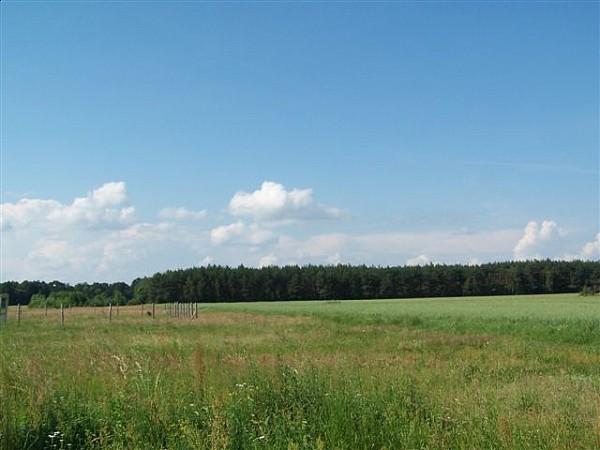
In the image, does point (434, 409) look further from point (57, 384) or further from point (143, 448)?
point (57, 384)

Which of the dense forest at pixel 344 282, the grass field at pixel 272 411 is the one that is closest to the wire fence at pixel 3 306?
the grass field at pixel 272 411

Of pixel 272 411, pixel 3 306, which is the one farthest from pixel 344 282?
pixel 272 411

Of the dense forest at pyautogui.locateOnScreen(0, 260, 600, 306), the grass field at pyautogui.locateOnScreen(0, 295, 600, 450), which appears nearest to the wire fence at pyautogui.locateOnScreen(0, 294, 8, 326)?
the grass field at pyautogui.locateOnScreen(0, 295, 600, 450)

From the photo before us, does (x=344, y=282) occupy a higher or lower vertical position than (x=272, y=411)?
higher

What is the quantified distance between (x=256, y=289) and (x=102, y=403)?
138m

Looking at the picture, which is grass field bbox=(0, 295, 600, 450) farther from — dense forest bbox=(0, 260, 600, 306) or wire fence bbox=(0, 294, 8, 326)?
dense forest bbox=(0, 260, 600, 306)

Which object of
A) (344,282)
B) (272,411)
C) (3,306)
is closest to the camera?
(272,411)

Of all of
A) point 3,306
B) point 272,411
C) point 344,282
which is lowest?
point 272,411

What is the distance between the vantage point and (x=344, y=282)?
5512 inches

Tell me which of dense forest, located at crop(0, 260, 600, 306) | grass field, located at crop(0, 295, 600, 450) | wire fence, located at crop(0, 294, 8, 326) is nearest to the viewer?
grass field, located at crop(0, 295, 600, 450)

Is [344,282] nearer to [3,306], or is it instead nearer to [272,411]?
[3,306]

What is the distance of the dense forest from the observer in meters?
128

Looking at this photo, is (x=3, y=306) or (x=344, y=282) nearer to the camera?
(x=3, y=306)

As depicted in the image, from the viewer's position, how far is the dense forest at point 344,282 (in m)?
128
